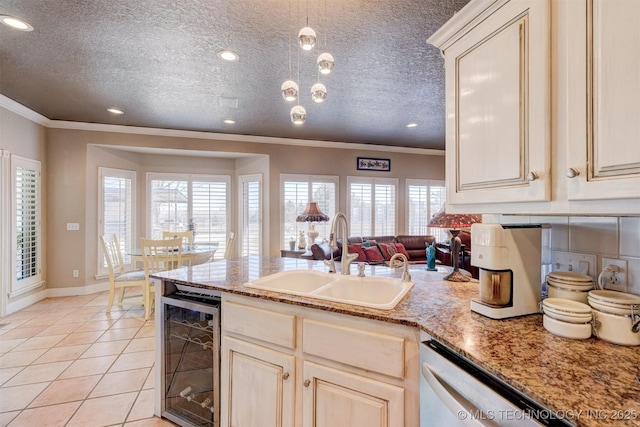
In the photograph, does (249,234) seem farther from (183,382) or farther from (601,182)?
(601,182)

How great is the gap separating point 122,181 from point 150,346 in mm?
3414

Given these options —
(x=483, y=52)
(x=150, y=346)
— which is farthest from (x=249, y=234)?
(x=483, y=52)

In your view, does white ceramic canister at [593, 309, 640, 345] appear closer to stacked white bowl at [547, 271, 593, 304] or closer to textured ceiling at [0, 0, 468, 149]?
Result: stacked white bowl at [547, 271, 593, 304]

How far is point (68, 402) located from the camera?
219 cm

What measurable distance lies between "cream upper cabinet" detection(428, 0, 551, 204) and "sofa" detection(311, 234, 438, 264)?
9.26ft

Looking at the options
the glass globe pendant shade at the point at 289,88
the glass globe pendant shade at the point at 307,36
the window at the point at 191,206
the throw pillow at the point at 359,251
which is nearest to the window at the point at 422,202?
the throw pillow at the point at 359,251

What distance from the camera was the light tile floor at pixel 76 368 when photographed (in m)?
2.06

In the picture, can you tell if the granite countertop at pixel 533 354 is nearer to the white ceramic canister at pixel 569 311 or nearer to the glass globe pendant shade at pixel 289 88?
the white ceramic canister at pixel 569 311

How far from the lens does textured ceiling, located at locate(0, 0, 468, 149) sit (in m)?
2.05

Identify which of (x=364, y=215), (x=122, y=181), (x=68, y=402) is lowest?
(x=68, y=402)

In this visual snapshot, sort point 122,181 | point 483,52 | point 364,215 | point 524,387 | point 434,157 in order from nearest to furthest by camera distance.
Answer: point 524,387, point 483,52, point 122,181, point 364,215, point 434,157

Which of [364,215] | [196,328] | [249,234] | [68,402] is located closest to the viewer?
[196,328]

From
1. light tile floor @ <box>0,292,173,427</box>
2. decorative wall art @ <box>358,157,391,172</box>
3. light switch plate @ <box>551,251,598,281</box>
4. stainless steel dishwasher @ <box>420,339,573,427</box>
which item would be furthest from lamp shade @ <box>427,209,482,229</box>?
decorative wall art @ <box>358,157,391,172</box>

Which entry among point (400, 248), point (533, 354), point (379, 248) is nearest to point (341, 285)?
point (533, 354)
